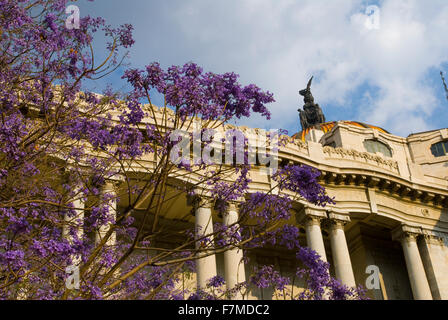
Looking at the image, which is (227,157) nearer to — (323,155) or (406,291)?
(323,155)

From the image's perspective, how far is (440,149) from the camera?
47.2 m

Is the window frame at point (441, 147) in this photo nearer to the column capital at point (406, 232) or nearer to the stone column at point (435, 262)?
the stone column at point (435, 262)

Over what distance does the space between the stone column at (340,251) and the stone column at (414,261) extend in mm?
4257

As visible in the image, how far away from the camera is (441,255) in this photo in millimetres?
32094

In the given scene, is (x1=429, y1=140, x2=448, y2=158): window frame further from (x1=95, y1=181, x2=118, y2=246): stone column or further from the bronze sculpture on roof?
(x1=95, y1=181, x2=118, y2=246): stone column

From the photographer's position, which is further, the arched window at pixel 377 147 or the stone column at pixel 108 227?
the arched window at pixel 377 147

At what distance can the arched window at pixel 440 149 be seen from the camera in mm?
46844

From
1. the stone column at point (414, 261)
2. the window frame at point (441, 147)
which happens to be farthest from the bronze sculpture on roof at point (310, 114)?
the stone column at point (414, 261)

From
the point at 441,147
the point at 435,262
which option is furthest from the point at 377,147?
the point at 435,262

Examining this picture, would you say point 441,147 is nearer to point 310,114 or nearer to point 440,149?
point 440,149

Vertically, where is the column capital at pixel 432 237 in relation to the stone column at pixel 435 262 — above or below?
above
